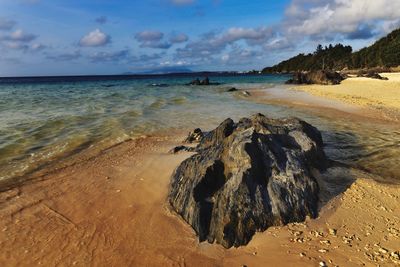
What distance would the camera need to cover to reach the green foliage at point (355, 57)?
90.7m

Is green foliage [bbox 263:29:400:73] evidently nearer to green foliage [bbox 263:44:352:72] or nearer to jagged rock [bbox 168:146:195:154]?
green foliage [bbox 263:44:352:72]

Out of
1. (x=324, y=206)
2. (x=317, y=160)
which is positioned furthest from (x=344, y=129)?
(x=324, y=206)

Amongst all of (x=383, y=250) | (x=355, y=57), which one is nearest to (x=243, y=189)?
(x=383, y=250)

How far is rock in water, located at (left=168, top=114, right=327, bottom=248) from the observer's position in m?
6.53

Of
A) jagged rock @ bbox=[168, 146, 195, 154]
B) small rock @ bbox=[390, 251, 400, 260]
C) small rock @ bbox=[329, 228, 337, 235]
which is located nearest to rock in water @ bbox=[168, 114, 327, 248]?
small rock @ bbox=[329, 228, 337, 235]

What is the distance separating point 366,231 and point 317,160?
10.7ft

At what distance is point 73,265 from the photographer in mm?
5891

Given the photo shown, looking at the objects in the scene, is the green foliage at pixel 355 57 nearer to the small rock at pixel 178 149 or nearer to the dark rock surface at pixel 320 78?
the dark rock surface at pixel 320 78

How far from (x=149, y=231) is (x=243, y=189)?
6.77ft

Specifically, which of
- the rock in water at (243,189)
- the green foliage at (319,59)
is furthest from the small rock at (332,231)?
the green foliage at (319,59)

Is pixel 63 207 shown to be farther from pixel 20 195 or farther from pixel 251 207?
pixel 251 207

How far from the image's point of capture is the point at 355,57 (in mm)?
105938

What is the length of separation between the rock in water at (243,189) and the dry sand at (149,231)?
0.24 m

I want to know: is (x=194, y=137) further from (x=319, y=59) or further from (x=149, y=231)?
(x=319, y=59)
